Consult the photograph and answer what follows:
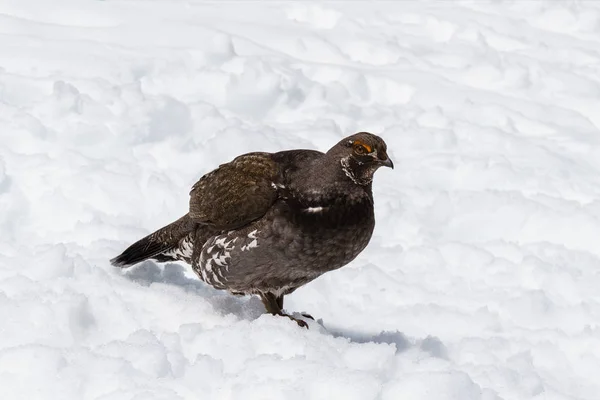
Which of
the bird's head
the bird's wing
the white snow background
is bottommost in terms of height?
the white snow background

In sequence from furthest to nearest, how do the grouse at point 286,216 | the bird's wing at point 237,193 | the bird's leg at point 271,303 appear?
the bird's leg at point 271,303
the bird's wing at point 237,193
the grouse at point 286,216

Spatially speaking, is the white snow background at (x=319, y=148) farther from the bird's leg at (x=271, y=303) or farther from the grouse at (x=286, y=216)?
the grouse at (x=286, y=216)

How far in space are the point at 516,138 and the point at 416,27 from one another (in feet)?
8.85

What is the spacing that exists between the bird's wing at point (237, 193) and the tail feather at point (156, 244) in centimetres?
16

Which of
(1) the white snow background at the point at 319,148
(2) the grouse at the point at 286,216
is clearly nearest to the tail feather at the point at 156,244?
(1) the white snow background at the point at 319,148

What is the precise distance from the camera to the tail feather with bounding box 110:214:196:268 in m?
6.04

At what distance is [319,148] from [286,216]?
340 centimetres

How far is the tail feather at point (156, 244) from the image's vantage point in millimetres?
6035

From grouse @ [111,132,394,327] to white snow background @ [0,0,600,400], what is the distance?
0.29 meters

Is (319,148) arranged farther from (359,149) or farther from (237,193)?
(359,149)

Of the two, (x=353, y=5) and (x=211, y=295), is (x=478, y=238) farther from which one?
(x=353, y=5)

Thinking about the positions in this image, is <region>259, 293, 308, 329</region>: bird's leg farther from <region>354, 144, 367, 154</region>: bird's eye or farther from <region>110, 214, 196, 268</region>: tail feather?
<region>354, 144, 367, 154</region>: bird's eye

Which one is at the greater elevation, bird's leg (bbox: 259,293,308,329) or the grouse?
the grouse

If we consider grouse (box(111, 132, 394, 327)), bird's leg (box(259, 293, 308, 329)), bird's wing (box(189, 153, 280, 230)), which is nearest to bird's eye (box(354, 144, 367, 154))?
grouse (box(111, 132, 394, 327))
